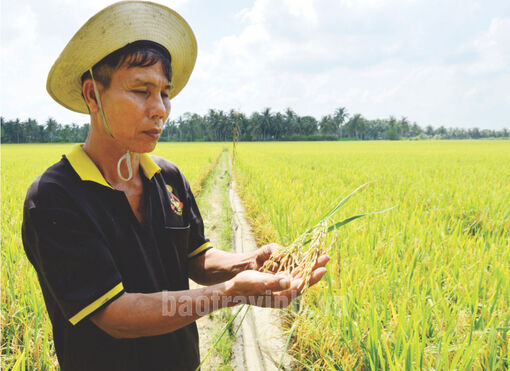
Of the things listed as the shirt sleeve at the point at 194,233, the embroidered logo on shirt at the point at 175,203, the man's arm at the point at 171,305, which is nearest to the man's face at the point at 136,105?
the embroidered logo on shirt at the point at 175,203

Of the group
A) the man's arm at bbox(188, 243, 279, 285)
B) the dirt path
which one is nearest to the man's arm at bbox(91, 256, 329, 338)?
the man's arm at bbox(188, 243, 279, 285)

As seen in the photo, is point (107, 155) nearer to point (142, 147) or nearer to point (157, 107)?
point (142, 147)

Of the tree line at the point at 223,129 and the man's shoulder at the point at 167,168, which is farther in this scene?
the tree line at the point at 223,129

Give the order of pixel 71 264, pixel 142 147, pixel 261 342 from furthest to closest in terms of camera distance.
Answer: pixel 261 342
pixel 142 147
pixel 71 264

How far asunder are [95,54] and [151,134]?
301mm

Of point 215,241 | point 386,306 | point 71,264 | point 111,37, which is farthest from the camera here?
point 215,241

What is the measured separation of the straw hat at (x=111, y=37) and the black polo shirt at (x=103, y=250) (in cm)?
29

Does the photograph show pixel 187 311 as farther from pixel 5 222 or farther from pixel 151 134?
pixel 5 222

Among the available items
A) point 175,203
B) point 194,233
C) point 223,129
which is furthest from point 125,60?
point 223,129

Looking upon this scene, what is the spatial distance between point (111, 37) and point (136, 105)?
0.23m

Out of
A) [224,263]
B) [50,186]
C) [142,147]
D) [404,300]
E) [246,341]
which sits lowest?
[246,341]

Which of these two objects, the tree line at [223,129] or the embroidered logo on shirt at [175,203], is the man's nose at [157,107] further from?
the tree line at [223,129]

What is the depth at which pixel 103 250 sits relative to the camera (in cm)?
81

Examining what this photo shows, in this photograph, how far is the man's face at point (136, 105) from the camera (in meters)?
0.92
